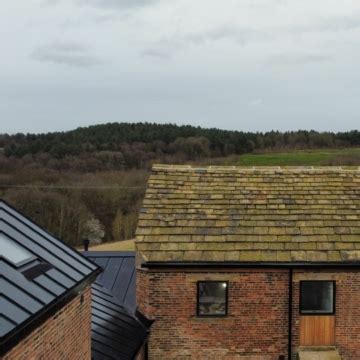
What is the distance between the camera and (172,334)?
13.2 m

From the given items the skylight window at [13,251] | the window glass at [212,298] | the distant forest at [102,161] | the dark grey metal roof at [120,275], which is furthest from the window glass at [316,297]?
the distant forest at [102,161]

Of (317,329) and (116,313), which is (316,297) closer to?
(317,329)

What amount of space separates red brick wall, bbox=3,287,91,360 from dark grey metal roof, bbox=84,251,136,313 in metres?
5.15

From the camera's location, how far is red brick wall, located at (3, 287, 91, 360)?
593cm

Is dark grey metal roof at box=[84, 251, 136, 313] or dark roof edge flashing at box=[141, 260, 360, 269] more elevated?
dark roof edge flashing at box=[141, 260, 360, 269]

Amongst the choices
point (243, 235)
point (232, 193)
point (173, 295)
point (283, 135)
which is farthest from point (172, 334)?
point (283, 135)

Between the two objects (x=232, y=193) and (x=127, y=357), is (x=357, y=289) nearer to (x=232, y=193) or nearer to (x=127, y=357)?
(x=232, y=193)

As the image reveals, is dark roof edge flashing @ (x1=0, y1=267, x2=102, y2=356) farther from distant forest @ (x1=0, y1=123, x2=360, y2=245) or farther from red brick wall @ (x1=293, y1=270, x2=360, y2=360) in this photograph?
distant forest @ (x1=0, y1=123, x2=360, y2=245)

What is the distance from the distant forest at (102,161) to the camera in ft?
175

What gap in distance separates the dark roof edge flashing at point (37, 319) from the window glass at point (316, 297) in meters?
6.85

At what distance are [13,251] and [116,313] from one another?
5.13 metres

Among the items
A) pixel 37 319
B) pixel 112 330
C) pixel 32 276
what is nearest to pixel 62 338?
pixel 32 276

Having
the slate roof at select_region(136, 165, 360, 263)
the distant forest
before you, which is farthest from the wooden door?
the distant forest

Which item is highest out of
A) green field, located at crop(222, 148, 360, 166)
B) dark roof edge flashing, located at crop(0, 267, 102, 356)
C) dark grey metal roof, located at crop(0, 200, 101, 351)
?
green field, located at crop(222, 148, 360, 166)
